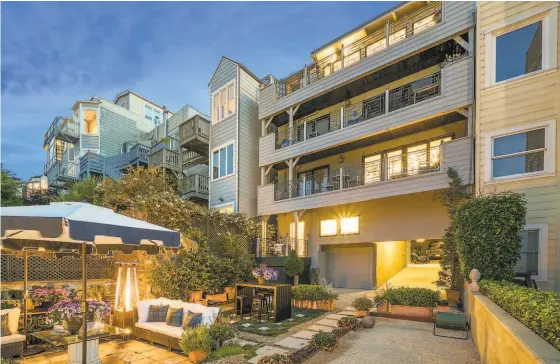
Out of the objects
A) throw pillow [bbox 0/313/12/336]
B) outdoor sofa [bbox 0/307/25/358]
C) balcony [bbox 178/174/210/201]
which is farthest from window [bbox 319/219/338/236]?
throw pillow [bbox 0/313/12/336]

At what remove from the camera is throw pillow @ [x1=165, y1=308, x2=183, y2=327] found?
6773mm

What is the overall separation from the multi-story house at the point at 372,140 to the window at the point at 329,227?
0.17 ft

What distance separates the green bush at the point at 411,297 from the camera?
8695 mm

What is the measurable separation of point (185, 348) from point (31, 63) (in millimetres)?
99181

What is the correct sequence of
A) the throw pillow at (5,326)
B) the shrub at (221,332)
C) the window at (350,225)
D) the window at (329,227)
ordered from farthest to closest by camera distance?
the window at (329,227)
the window at (350,225)
the shrub at (221,332)
the throw pillow at (5,326)

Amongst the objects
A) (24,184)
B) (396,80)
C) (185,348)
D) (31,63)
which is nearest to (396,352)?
(185,348)

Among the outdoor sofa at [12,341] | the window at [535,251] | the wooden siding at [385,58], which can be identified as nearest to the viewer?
the outdoor sofa at [12,341]


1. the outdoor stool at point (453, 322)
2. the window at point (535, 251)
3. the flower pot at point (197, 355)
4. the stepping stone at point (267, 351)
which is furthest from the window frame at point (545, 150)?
the flower pot at point (197, 355)

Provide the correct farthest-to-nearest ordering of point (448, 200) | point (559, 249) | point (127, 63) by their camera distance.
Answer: point (127, 63) < point (448, 200) < point (559, 249)

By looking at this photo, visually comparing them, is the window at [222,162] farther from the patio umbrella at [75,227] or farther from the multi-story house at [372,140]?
the patio umbrella at [75,227]

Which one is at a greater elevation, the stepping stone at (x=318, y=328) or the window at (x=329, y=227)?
the window at (x=329, y=227)

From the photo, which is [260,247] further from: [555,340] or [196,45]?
[196,45]

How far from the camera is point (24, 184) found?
834 inches

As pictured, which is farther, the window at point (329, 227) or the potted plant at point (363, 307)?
the window at point (329, 227)
